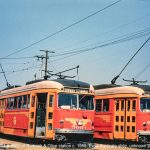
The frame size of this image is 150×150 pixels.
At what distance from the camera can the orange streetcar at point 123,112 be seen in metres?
18.5

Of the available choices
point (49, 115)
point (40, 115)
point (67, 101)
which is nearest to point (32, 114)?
point (40, 115)

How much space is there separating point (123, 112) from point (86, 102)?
2.83 metres

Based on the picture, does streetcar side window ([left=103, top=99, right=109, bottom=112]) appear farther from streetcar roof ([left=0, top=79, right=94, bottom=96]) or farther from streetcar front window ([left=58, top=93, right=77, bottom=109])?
streetcar front window ([left=58, top=93, right=77, bottom=109])

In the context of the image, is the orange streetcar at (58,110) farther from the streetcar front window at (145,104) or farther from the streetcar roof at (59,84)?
the streetcar front window at (145,104)

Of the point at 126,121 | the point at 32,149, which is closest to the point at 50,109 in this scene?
the point at 32,149

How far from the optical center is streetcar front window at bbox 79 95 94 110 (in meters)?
17.5

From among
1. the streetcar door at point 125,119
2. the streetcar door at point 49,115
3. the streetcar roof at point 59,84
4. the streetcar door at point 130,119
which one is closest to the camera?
the streetcar door at point 49,115

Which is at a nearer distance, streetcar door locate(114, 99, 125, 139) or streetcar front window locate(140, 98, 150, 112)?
streetcar front window locate(140, 98, 150, 112)

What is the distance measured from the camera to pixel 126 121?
63.6 ft

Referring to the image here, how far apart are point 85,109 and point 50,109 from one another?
5.49 feet

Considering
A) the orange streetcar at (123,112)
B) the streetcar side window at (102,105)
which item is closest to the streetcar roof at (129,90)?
the orange streetcar at (123,112)

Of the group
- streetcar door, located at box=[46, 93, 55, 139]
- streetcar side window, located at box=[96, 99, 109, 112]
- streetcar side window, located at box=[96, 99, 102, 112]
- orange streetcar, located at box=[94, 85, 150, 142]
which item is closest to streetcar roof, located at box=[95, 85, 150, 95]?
orange streetcar, located at box=[94, 85, 150, 142]

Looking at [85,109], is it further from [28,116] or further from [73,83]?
[28,116]

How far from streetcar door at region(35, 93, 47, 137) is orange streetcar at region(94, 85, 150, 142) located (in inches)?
176
